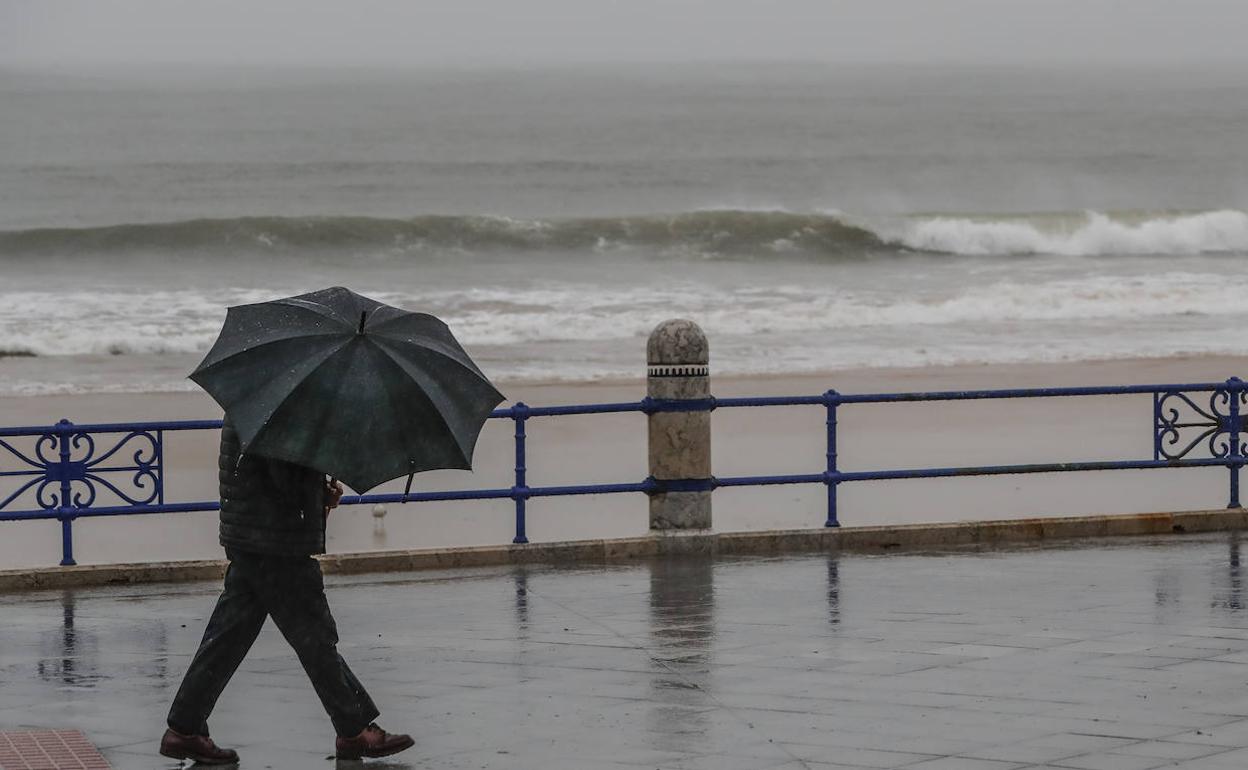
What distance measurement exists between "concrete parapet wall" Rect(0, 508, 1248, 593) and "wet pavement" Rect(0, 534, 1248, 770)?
0.23m

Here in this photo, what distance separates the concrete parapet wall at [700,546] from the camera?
12297mm

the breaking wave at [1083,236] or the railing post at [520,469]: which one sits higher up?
the breaking wave at [1083,236]

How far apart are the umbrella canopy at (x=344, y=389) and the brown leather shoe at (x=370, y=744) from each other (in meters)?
1.08

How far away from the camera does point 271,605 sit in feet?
26.0

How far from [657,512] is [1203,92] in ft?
514

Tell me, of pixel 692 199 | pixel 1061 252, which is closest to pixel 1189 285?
pixel 1061 252

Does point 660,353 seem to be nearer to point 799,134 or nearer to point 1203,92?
point 799,134

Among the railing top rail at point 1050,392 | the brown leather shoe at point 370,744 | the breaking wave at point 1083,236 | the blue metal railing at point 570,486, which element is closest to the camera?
the brown leather shoe at point 370,744

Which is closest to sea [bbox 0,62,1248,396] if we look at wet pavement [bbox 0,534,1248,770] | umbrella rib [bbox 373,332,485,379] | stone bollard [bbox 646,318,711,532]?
stone bollard [bbox 646,318,711,532]

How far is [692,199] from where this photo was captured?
71.6 metres

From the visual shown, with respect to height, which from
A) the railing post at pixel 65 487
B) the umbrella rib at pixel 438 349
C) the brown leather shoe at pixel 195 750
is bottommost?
the brown leather shoe at pixel 195 750

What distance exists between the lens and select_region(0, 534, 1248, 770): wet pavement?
8016 mm

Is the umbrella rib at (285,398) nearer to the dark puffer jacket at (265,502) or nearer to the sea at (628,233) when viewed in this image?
the dark puffer jacket at (265,502)

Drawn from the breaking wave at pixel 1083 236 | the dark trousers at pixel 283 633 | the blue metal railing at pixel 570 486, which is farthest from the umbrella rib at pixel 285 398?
the breaking wave at pixel 1083 236
